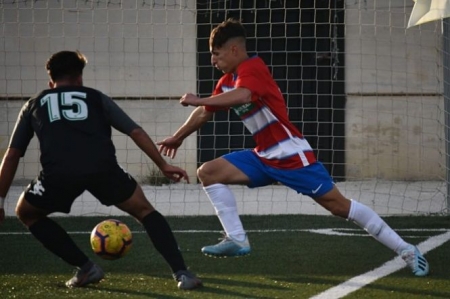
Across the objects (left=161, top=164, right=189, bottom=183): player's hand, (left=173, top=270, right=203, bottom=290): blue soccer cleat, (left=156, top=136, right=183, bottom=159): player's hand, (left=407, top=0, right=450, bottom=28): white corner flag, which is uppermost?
(left=407, top=0, right=450, bottom=28): white corner flag

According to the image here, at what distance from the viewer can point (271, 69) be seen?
1473 cm

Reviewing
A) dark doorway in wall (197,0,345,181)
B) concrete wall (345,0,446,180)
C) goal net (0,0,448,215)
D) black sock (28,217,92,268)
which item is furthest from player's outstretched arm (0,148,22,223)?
concrete wall (345,0,446,180)

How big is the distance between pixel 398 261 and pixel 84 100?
260 cm

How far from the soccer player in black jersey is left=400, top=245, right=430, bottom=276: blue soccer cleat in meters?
1.41

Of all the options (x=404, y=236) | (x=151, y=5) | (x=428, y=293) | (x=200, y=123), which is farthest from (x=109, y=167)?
(x=151, y=5)

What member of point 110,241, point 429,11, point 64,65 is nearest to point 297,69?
point 429,11

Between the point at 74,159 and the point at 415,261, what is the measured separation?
90.0 inches

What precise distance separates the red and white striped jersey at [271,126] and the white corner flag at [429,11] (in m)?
3.00

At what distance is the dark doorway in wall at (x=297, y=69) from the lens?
14.6 m

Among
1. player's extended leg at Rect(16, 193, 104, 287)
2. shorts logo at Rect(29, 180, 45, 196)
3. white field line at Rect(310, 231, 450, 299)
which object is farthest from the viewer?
player's extended leg at Rect(16, 193, 104, 287)

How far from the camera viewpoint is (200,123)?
825cm

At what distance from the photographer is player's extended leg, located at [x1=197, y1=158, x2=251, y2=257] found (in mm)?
8039

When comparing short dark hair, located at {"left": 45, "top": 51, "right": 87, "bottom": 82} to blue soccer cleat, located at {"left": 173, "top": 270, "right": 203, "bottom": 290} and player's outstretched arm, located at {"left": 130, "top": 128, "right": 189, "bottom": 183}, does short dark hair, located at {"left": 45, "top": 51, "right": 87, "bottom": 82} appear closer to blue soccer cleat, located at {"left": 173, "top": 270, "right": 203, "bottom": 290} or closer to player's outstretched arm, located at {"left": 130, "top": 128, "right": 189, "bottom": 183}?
player's outstretched arm, located at {"left": 130, "top": 128, "right": 189, "bottom": 183}

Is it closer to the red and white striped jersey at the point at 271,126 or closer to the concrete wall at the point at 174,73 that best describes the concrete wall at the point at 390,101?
the concrete wall at the point at 174,73
